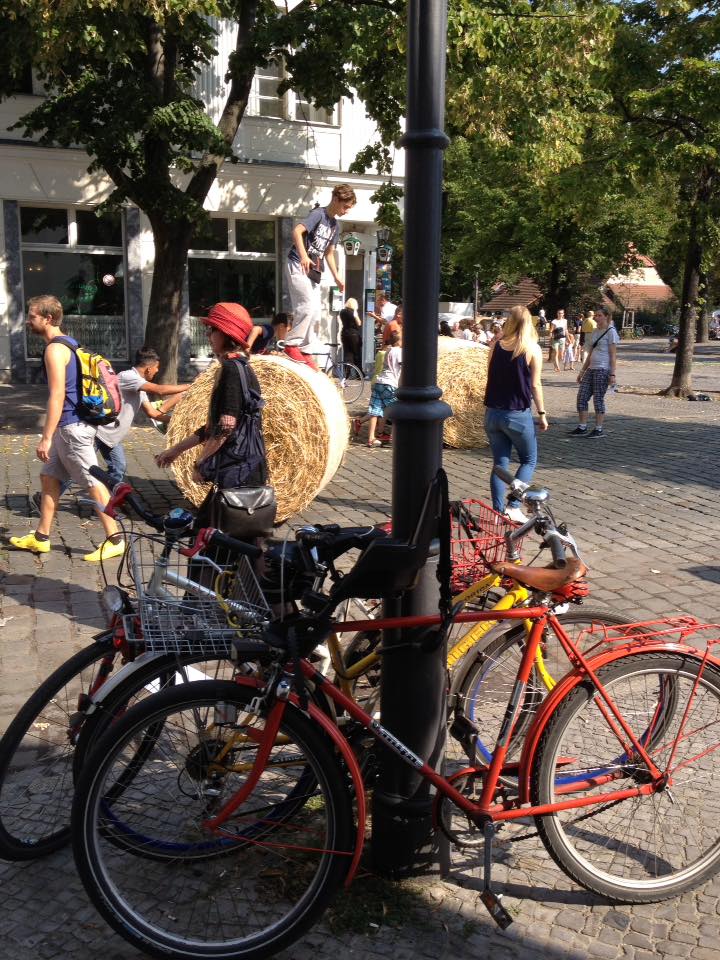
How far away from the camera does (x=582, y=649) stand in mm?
3105

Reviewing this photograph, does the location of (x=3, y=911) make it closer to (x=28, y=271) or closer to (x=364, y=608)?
(x=364, y=608)

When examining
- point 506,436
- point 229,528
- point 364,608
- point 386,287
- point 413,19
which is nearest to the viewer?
point 413,19

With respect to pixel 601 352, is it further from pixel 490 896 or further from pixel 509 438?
pixel 490 896

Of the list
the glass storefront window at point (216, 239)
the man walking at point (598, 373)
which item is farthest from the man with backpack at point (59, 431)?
the glass storefront window at point (216, 239)

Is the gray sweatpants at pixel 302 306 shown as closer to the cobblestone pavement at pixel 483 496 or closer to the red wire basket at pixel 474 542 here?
the cobblestone pavement at pixel 483 496

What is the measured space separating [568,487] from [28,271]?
43.8 ft

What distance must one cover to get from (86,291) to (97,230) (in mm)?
1237

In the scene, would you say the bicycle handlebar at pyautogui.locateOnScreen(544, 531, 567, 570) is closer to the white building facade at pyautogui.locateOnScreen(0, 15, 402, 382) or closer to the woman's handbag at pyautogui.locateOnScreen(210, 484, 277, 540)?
the woman's handbag at pyautogui.locateOnScreen(210, 484, 277, 540)

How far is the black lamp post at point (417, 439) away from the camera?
2.87 m

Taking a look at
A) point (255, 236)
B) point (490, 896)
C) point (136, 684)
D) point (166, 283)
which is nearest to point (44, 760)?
point (136, 684)

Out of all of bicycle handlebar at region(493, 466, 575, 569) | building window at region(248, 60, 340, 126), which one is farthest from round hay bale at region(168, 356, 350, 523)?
building window at region(248, 60, 340, 126)

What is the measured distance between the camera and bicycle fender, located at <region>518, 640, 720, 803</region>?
292 centimetres

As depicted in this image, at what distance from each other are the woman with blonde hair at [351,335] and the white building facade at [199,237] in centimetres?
72

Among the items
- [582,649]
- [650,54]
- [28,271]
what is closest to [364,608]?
[582,649]
